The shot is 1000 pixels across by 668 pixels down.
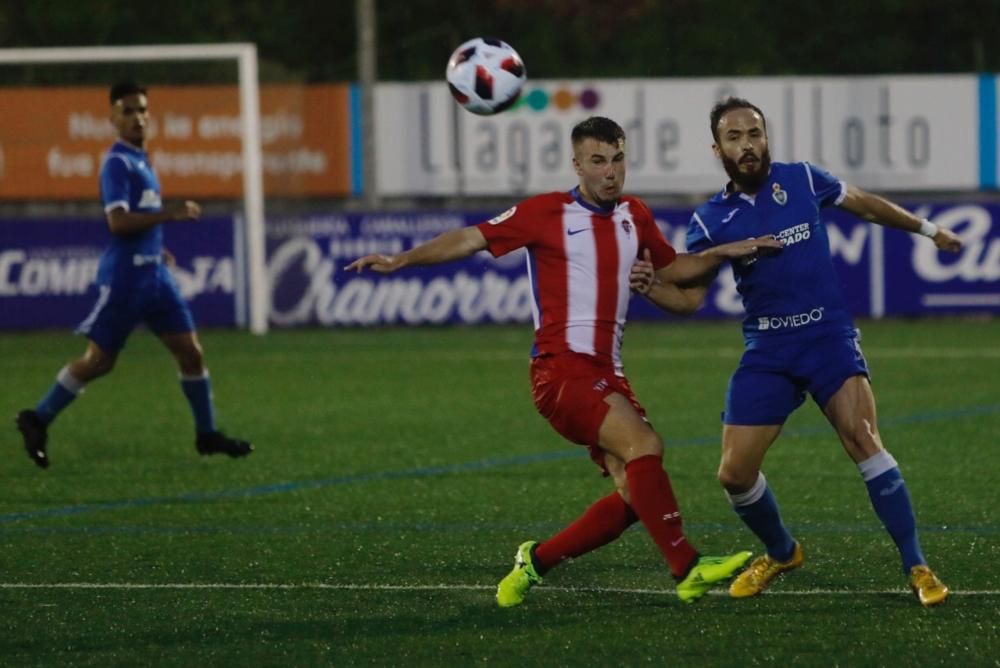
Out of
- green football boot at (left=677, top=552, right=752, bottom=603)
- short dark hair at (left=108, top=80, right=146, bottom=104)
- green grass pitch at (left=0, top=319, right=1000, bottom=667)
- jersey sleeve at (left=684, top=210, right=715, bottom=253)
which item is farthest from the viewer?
short dark hair at (left=108, top=80, right=146, bottom=104)

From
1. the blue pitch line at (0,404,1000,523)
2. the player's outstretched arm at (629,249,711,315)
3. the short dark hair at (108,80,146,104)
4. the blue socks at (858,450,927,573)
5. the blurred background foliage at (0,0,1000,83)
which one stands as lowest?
the blue pitch line at (0,404,1000,523)

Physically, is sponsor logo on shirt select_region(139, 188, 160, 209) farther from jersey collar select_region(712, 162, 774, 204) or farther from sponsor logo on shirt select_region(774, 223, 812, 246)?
sponsor logo on shirt select_region(774, 223, 812, 246)

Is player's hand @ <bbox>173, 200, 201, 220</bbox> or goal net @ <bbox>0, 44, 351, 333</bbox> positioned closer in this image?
player's hand @ <bbox>173, 200, 201, 220</bbox>

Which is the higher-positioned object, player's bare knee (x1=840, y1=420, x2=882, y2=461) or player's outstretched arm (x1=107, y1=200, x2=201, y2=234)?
player's outstretched arm (x1=107, y1=200, x2=201, y2=234)

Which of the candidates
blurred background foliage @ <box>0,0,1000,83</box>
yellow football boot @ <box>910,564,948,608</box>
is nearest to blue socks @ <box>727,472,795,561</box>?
yellow football boot @ <box>910,564,948,608</box>

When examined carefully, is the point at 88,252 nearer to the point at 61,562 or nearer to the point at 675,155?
the point at 675,155

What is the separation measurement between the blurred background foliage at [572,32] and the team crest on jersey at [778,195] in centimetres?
1845

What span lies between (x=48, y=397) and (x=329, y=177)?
537 inches

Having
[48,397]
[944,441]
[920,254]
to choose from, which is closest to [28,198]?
[920,254]

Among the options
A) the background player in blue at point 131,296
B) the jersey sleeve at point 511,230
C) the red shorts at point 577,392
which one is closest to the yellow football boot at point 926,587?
the red shorts at point 577,392

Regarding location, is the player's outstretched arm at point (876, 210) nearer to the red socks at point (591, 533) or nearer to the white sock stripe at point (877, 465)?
the white sock stripe at point (877, 465)

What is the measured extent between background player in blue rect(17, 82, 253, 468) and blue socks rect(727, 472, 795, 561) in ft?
14.9

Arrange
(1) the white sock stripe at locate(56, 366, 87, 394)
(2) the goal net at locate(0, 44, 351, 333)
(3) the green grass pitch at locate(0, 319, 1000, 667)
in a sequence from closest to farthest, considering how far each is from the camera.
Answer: (3) the green grass pitch at locate(0, 319, 1000, 667)
(1) the white sock stripe at locate(56, 366, 87, 394)
(2) the goal net at locate(0, 44, 351, 333)

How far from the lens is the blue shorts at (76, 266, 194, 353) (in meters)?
11.0
